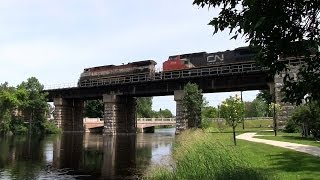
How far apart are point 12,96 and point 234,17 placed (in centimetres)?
8052

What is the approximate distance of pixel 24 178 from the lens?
23562mm

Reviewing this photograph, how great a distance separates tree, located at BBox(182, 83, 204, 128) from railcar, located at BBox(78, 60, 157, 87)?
11.1 m

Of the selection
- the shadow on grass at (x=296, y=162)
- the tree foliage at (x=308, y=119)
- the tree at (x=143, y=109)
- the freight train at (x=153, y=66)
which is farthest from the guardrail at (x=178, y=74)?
the tree at (x=143, y=109)

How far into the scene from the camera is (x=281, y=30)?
8656mm

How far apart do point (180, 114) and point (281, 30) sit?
6118 cm

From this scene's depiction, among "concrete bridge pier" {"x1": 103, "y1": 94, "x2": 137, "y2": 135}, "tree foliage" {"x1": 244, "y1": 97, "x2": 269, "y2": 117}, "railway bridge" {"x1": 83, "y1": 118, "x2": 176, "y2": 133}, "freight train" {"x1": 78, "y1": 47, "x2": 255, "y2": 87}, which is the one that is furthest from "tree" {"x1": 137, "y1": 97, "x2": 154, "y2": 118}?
"freight train" {"x1": 78, "y1": 47, "x2": 255, "y2": 87}

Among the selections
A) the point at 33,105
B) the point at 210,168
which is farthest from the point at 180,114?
the point at 210,168

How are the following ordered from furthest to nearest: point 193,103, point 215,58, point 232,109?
point 215,58 → point 193,103 → point 232,109

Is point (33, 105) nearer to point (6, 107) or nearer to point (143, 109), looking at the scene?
point (6, 107)

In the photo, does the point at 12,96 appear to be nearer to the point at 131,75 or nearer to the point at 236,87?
the point at 131,75

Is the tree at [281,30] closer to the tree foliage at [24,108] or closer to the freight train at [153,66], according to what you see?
the freight train at [153,66]

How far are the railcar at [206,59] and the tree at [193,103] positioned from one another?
5.40 metres

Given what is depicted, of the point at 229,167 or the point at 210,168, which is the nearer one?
the point at 229,167

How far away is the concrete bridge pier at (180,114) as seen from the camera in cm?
6862
